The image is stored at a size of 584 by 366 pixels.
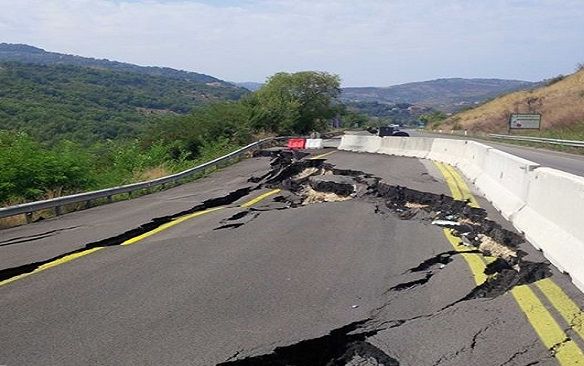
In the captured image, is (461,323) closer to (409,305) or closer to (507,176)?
(409,305)

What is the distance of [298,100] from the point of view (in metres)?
52.4

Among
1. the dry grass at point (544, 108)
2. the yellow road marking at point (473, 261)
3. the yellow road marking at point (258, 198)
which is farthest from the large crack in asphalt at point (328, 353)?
the dry grass at point (544, 108)

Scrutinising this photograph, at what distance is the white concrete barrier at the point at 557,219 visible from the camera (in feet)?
21.2

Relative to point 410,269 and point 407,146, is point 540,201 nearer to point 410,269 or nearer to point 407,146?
point 410,269

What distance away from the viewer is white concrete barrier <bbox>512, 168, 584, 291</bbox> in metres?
6.47

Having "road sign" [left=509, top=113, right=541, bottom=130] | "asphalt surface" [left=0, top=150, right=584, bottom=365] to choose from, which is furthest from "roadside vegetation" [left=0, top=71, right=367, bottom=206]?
"road sign" [left=509, top=113, right=541, bottom=130]

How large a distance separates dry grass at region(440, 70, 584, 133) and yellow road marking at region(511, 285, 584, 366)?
2410 inches

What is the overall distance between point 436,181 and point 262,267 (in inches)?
354

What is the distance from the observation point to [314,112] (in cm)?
5338

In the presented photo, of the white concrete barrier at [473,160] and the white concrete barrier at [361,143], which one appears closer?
the white concrete barrier at [473,160]

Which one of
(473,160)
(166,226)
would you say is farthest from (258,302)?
(473,160)

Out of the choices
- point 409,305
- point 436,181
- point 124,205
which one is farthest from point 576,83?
point 409,305

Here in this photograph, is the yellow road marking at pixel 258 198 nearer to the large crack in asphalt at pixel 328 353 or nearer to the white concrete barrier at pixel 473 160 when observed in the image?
the white concrete barrier at pixel 473 160

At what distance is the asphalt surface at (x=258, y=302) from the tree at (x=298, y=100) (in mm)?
35263
